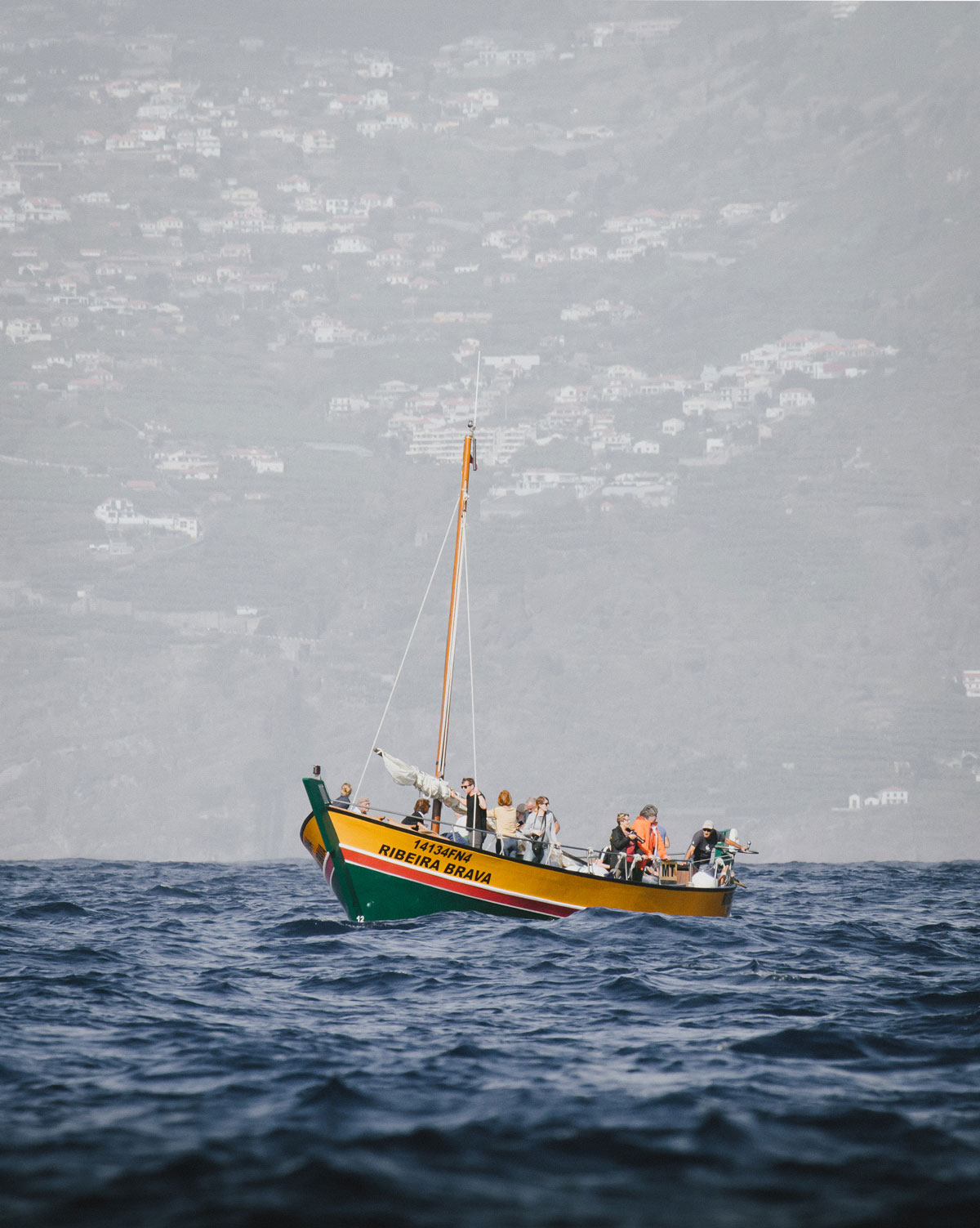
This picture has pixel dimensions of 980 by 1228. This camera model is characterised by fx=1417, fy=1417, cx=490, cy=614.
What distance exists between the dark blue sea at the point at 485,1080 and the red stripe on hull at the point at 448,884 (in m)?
1.35

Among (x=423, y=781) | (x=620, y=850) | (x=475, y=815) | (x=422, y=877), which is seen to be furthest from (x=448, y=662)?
(x=422, y=877)

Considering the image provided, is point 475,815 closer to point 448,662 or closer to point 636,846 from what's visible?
point 636,846

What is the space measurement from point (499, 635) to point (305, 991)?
181042 millimetres

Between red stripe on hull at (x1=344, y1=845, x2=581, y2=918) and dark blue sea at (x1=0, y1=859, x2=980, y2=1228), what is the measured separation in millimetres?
1346

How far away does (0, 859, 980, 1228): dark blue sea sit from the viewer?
7.66m

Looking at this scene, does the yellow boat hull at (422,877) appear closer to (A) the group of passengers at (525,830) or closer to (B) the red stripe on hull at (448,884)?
(B) the red stripe on hull at (448,884)

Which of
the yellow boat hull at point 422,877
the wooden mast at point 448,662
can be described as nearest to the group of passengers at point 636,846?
the yellow boat hull at point 422,877

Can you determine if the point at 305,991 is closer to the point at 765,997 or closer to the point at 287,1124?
the point at 765,997

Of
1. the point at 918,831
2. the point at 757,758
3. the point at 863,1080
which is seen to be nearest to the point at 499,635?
the point at 757,758

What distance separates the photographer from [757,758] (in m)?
176

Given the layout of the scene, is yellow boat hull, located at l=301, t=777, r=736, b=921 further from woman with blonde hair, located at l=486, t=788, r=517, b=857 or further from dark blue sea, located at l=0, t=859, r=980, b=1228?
dark blue sea, located at l=0, t=859, r=980, b=1228

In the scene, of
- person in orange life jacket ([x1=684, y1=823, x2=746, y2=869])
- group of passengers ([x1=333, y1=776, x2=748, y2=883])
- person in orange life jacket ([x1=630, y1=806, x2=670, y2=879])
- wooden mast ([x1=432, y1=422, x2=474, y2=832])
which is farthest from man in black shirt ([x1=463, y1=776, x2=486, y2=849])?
person in orange life jacket ([x1=684, y1=823, x2=746, y2=869])

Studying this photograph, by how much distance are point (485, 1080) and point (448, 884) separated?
38.0 ft

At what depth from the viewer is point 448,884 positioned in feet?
72.5
